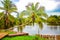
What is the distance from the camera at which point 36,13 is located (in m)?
3.26

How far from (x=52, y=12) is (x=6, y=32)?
84cm

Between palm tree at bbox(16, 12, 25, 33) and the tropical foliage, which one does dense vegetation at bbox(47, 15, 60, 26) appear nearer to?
the tropical foliage

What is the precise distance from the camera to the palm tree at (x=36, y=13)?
3252 mm

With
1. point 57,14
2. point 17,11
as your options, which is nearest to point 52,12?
point 57,14

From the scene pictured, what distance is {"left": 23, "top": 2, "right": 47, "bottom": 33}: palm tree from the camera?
10.7 feet

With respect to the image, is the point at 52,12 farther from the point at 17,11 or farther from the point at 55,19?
the point at 17,11

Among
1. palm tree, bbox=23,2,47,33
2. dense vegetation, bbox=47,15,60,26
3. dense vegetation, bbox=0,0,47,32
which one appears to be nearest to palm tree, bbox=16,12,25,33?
dense vegetation, bbox=0,0,47,32

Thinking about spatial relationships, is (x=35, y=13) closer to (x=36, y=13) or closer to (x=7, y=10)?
(x=36, y=13)

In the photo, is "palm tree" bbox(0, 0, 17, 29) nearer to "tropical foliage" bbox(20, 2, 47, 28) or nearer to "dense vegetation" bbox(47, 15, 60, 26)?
"tropical foliage" bbox(20, 2, 47, 28)

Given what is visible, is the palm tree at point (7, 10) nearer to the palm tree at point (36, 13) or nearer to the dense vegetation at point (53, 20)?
the palm tree at point (36, 13)

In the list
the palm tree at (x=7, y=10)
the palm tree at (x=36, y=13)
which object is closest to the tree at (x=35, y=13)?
the palm tree at (x=36, y=13)

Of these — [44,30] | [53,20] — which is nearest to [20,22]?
[44,30]

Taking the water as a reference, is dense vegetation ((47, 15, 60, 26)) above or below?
above

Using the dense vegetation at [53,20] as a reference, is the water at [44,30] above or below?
below
